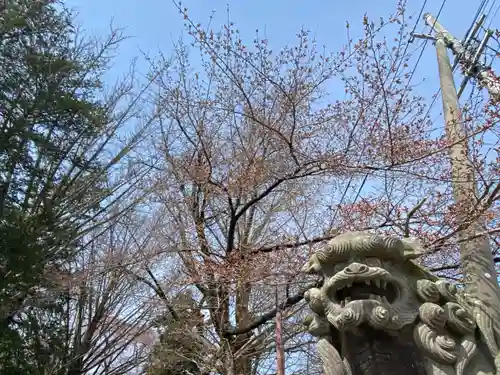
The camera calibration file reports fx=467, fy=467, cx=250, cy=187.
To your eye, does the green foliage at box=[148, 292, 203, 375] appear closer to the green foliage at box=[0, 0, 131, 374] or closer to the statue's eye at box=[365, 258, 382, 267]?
the green foliage at box=[0, 0, 131, 374]

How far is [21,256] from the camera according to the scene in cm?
720

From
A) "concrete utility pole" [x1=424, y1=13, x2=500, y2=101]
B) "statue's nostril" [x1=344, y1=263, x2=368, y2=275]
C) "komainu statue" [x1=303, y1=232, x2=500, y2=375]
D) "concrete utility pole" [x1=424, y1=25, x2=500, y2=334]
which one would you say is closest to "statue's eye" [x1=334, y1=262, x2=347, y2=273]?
"komainu statue" [x1=303, y1=232, x2=500, y2=375]

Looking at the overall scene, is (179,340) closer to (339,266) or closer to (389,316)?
(339,266)

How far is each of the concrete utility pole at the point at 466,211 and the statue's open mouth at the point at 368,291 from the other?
67cm

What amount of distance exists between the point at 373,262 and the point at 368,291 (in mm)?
205

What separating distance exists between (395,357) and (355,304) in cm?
64

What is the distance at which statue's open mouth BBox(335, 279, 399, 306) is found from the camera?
3.22 metres

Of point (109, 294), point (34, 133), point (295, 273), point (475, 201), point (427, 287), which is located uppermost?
point (34, 133)

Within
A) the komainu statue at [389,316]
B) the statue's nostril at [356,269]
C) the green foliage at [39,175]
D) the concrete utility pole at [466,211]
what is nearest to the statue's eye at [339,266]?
the komainu statue at [389,316]

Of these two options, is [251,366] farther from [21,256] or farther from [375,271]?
[375,271]

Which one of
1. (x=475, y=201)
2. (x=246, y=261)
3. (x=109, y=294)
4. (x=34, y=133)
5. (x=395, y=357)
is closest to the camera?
(x=395, y=357)

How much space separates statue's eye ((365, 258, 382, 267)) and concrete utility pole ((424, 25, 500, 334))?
0.80m

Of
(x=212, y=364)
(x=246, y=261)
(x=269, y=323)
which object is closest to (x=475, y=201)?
(x=246, y=261)

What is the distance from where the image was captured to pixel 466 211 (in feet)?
16.3
